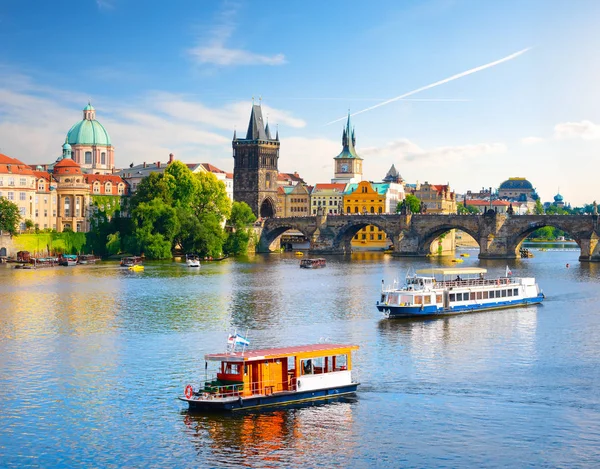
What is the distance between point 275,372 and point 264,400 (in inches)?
67.4

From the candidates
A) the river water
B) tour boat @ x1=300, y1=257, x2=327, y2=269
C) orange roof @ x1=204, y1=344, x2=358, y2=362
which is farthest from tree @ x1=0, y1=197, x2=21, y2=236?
orange roof @ x1=204, y1=344, x2=358, y2=362

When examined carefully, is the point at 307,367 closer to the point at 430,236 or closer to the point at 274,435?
the point at 274,435

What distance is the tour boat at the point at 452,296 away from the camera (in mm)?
74125

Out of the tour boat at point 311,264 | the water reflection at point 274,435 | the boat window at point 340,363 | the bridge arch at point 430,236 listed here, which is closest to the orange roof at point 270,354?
the boat window at point 340,363

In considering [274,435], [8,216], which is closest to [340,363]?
[274,435]

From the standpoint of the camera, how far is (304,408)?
4319 cm

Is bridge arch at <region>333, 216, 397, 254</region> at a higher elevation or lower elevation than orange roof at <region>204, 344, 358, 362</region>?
higher

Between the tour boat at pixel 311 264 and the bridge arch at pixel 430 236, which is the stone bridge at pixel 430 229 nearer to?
the bridge arch at pixel 430 236

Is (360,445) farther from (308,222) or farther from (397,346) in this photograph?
(308,222)

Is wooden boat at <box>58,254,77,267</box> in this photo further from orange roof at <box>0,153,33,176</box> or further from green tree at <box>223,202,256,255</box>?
green tree at <box>223,202,256,255</box>

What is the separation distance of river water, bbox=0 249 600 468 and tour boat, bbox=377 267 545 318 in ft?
5.66

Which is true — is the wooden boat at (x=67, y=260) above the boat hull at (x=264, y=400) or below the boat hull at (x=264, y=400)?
above

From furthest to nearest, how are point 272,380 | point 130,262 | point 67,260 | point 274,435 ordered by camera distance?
1. point 67,260
2. point 130,262
3. point 272,380
4. point 274,435

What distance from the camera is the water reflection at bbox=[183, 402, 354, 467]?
36.5 m
